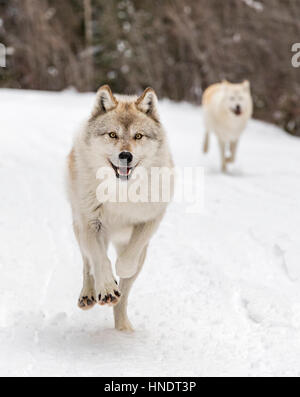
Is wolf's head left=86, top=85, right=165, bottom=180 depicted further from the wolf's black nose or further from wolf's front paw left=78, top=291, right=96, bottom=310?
wolf's front paw left=78, top=291, right=96, bottom=310

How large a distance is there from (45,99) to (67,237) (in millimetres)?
10465

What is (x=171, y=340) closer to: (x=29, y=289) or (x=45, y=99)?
(x=29, y=289)

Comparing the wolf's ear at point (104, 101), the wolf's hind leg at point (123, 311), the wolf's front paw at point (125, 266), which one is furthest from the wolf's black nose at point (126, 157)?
the wolf's hind leg at point (123, 311)

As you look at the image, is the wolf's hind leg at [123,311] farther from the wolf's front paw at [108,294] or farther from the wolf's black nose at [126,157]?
the wolf's black nose at [126,157]

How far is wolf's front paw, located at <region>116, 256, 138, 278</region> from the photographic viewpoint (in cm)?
334

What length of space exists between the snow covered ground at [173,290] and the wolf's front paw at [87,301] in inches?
7.9

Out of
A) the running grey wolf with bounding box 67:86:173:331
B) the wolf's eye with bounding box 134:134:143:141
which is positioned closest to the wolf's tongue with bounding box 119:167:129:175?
the running grey wolf with bounding box 67:86:173:331

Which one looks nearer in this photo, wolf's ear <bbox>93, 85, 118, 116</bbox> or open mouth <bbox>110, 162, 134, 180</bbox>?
open mouth <bbox>110, 162, 134, 180</bbox>

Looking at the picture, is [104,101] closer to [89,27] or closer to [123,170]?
[123,170]

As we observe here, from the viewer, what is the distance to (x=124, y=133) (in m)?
3.18

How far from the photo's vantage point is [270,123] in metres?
13.8

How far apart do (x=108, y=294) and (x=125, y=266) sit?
0.30m
